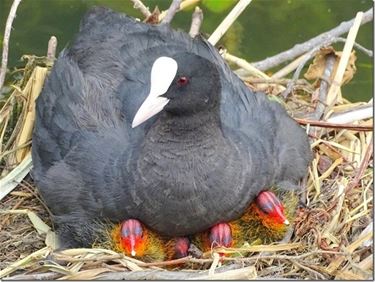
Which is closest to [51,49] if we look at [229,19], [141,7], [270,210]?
[141,7]

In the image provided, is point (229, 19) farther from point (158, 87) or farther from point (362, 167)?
point (158, 87)

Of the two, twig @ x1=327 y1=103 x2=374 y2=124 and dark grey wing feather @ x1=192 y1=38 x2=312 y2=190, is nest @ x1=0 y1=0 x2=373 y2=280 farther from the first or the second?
dark grey wing feather @ x1=192 y1=38 x2=312 y2=190

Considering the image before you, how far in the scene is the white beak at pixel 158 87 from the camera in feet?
15.6

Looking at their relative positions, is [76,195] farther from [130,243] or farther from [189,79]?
[189,79]

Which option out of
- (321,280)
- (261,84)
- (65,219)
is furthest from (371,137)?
(65,219)

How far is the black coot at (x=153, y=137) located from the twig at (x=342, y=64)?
0.51 metres

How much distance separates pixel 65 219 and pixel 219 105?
0.75m

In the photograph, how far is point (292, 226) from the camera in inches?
205

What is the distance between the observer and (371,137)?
5688mm

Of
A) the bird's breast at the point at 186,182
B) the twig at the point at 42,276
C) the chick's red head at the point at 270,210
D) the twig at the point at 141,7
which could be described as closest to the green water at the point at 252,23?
the twig at the point at 141,7

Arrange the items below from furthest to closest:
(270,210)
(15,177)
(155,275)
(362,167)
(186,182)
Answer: (15,177)
(362,167)
(270,210)
(186,182)
(155,275)

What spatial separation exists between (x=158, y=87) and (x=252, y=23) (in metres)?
2.10

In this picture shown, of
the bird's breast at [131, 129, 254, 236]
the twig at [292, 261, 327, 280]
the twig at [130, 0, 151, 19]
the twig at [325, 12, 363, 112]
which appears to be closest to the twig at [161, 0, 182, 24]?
the twig at [130, 0, 151, 19]

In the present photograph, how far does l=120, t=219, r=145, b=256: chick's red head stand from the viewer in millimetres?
4941
